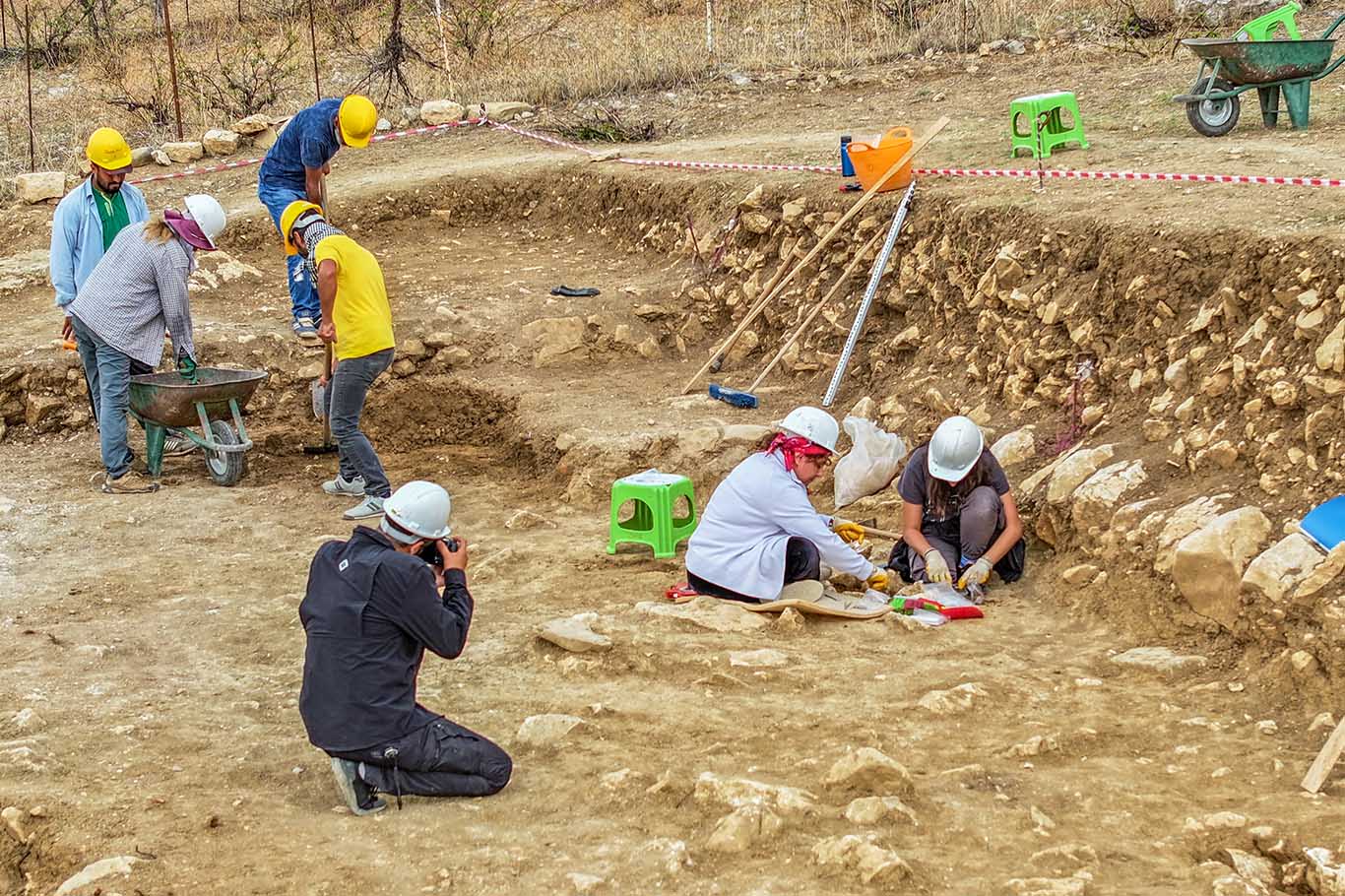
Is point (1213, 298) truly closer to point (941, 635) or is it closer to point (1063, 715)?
point (941, 635)

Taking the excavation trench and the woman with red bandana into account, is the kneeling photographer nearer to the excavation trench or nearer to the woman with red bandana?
the excavation trench

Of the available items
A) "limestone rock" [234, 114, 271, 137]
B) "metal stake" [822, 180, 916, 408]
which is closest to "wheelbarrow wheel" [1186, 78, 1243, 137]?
"metal stake" [822, 180, 916, 408]

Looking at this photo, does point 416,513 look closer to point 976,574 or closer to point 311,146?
point 976,574

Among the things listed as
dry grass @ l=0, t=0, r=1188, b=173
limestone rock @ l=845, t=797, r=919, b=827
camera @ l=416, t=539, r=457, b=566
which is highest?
dry grass @ l=0, t=0, r=1188, b=173

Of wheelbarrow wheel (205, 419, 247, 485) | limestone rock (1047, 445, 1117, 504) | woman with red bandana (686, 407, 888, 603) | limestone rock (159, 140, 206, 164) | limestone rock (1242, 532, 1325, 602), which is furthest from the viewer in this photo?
limestone rock (159, 140, 206, 164)

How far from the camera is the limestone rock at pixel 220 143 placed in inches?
551

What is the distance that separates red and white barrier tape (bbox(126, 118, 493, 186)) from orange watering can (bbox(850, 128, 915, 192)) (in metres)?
6.38

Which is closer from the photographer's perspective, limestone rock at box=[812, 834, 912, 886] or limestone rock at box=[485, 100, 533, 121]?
limestone rock at box=[812, 834, 912, 886]

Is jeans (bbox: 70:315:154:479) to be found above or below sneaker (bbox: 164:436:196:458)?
above

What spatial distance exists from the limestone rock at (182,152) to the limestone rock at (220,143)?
10 centimetres

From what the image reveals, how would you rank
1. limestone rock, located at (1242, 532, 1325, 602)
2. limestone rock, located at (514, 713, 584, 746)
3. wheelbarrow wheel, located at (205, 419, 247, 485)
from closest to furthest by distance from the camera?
limestone rock, located at (514, 713, 584, 746), limestone rock, located at (1242, 532, 1325, 602), wheelbarrow wheel, located at (205, 419, 247, 485)

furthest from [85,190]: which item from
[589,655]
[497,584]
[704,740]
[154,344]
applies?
[704,740]

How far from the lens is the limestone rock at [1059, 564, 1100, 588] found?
6.22 m

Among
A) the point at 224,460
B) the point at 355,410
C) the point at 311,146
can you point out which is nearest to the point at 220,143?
the point at 311,146
